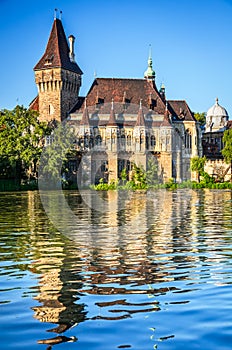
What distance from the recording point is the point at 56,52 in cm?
9475

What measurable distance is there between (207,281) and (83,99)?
3420 inches

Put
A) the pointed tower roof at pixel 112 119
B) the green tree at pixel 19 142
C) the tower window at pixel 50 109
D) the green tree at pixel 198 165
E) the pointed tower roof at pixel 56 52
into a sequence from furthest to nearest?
the pointed tower roof at pixel 112 119 < the tower window at pixel 50 109 < the pointed tower roof at pixel 56 52 < the green tree at pixel 198 165 < the green tree at pixel 19 142

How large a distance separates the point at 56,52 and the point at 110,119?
13401 mm

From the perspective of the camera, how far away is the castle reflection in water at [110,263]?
10.4 metres

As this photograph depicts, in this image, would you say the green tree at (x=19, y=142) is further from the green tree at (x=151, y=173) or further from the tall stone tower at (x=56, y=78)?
the green tree at (x=151, y=173)

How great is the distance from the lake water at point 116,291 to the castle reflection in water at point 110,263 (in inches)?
0.8

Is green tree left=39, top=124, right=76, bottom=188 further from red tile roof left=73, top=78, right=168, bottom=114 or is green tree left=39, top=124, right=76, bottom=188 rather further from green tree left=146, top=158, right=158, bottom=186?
green tree left=146, top=158, right=158, bottom=186

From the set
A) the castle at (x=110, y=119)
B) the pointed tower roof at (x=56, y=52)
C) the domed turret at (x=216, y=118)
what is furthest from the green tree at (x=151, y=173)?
the domed turret at (x=216, y=118)

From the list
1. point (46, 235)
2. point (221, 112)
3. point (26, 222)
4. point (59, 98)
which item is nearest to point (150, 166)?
point (59, 98)

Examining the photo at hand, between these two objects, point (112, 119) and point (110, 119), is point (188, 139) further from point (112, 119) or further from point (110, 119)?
A: point (110, 119)

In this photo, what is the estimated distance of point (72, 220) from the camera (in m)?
30.4

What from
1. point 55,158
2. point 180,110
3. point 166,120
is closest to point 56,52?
point 166,120

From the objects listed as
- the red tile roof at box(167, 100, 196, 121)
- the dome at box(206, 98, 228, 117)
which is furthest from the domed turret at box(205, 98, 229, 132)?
the red tile roof at box(167, 100, 196, 121)

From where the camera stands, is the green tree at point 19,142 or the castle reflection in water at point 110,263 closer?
the castle reflection in water at point 110,263
